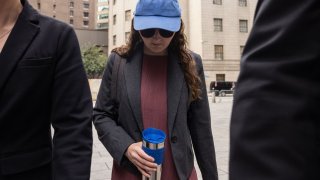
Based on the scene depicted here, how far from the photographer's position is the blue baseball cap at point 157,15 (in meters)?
2.10

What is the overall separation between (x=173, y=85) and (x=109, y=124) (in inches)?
14.8

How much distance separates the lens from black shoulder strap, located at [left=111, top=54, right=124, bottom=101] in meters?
2.14

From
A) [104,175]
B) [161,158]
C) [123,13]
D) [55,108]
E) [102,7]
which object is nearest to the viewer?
[55,108]

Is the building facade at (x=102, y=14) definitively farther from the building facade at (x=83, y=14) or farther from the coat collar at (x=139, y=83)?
the coat collar at (x=139, y=83)

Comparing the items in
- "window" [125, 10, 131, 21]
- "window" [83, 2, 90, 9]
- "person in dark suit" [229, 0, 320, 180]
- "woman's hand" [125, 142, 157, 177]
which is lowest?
"woman's hand" [125, 142, 157, 177]

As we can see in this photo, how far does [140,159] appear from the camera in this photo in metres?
1.88

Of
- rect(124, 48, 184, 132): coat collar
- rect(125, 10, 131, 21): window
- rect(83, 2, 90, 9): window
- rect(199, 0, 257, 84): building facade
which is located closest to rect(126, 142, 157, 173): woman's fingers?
rect(124, 48, 184, 132): coat collar

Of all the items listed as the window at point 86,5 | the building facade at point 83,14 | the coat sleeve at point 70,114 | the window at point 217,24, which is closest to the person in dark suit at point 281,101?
the coat sleeve at point 70,114

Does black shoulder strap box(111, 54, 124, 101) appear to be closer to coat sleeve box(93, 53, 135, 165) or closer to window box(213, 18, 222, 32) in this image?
coat sleeve box(93, 53, 135, 165)

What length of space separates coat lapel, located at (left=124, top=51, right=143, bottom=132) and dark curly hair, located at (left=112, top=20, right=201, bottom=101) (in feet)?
0.18

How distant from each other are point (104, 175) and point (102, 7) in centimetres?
7364

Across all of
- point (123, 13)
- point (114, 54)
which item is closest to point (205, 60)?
point (123, 13)

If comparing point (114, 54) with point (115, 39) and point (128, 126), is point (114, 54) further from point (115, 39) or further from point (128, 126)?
point (115, 39)

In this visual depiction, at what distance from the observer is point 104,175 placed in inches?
205
